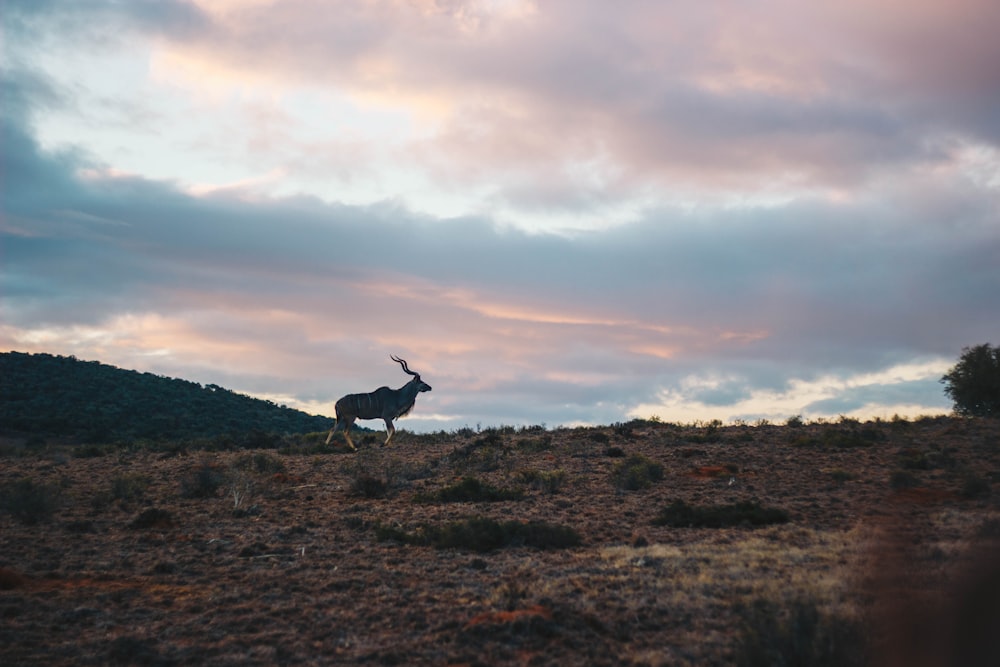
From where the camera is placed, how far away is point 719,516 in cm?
1764

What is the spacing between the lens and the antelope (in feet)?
116

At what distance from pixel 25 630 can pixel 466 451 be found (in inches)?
754

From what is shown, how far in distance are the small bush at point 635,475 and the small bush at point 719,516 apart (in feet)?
12.9

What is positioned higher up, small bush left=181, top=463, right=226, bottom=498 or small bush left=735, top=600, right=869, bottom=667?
small bush left=181, top=463, right=226, bottom=498

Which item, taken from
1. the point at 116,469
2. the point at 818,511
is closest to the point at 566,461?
the point at 818,511

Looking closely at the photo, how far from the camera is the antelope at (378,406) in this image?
35.2m

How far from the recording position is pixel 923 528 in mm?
15516

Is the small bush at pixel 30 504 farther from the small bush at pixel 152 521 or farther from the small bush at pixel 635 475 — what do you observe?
the small bush at pixel 635 475

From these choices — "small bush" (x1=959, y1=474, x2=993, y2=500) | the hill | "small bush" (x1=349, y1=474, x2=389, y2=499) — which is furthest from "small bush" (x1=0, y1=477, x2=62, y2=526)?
the hill

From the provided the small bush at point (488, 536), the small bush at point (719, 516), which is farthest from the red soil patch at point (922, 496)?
the small bush at point (488, 536)

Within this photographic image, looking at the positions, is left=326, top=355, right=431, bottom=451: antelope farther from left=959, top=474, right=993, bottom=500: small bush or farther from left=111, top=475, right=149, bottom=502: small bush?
left=959, top=474, right=993, bottom=500: small bush

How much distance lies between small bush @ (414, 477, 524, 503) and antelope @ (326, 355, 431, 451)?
1279 cm

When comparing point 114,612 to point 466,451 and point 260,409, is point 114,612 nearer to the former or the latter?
point 466,451

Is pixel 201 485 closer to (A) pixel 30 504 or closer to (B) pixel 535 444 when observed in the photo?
(A) pixel 30 504
